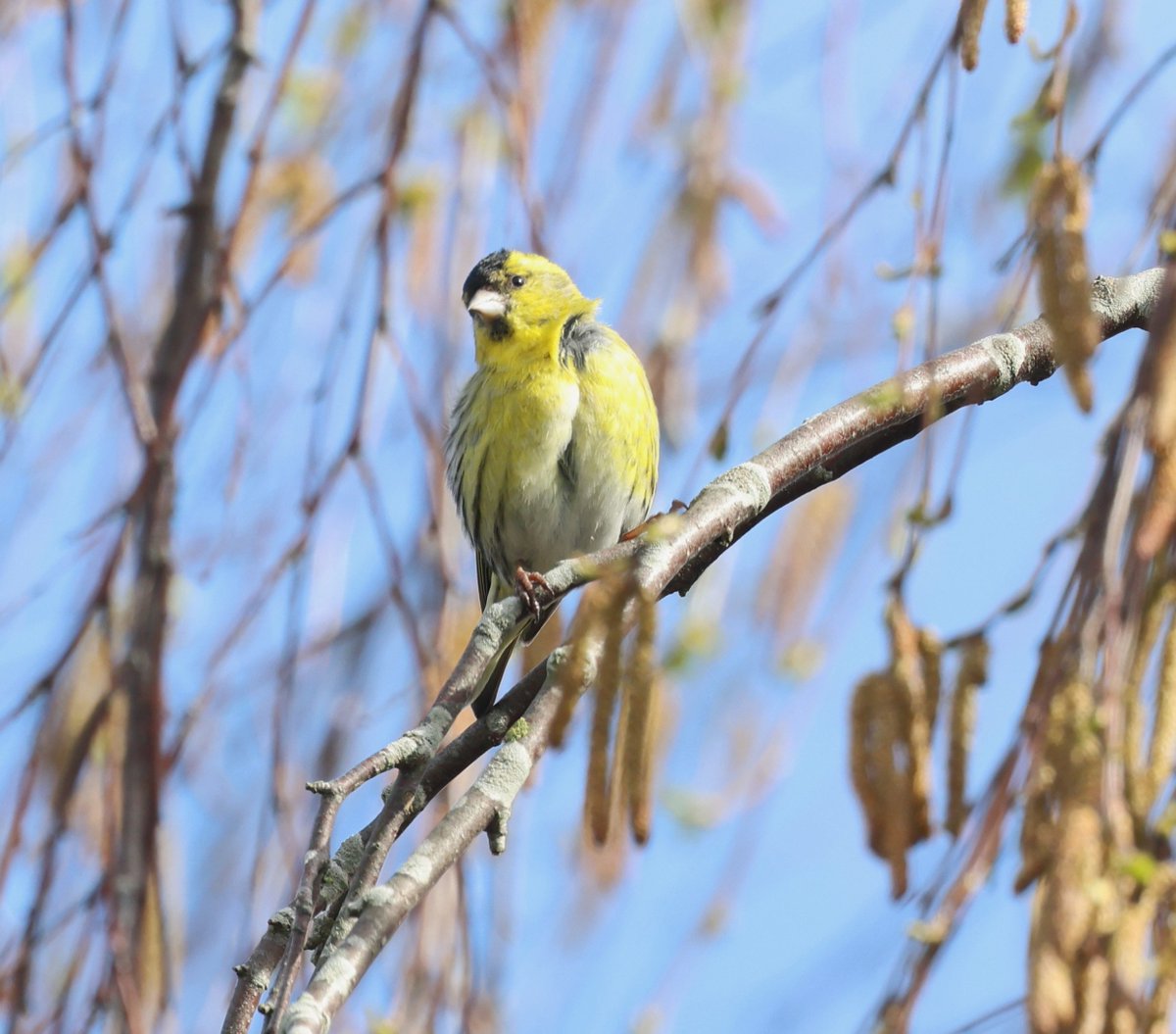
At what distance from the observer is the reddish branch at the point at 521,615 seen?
134cm

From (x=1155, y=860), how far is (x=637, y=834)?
50cm

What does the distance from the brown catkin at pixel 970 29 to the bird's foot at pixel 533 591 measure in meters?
0.77

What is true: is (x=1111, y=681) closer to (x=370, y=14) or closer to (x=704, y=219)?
(x=704, y=219)

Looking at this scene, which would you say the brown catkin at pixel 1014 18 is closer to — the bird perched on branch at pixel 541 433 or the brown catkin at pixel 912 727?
the brown catkin at pixel 912 727

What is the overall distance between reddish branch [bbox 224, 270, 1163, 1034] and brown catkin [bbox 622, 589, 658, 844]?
0.06 m

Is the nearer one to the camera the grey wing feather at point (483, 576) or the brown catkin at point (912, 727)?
the brown catkin at point (912, 727)

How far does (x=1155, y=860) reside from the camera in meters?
1.03

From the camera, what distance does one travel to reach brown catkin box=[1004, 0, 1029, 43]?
1597 mm

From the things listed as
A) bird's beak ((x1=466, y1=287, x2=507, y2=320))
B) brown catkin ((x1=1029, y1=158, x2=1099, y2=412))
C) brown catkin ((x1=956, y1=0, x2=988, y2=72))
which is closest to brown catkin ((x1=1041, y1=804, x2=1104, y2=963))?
brown catkin ((x1=1029, y1=158, x2=1099, y2=412))

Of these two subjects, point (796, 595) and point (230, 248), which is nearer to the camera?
point (230, 248)

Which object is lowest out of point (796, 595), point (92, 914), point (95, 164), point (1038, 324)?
point (92, 914)

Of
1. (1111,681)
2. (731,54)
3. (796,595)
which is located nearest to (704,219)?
(731,54)

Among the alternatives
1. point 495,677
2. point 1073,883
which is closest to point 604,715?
point 1073,883

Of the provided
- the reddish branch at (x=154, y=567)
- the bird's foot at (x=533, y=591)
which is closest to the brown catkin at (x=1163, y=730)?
Result: the bird's foot at (x=533, y=591)
